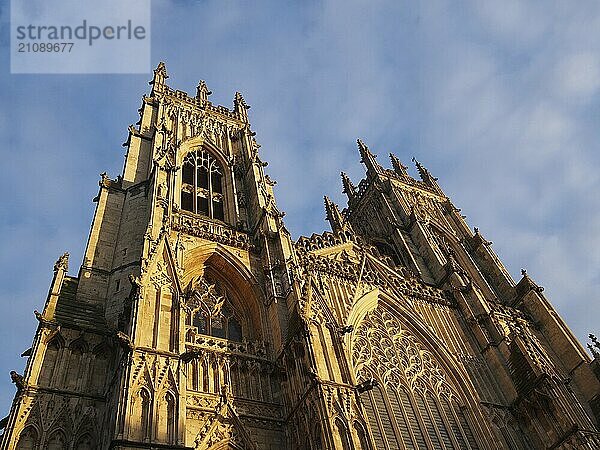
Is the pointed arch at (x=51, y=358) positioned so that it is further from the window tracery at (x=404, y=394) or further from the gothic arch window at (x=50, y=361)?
the window tracery at (x=404, y=394)

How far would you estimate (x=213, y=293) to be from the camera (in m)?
17.2

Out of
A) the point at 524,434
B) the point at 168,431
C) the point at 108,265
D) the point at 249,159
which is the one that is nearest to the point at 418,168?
the point at 249,159

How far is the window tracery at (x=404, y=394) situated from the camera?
49.7 feet

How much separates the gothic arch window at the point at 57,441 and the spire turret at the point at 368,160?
24.4 metres

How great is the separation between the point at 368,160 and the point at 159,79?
13526 mm

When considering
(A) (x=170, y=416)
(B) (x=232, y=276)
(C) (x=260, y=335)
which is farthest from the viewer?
(B) (x=232, y=276)

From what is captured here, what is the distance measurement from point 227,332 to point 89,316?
392cm

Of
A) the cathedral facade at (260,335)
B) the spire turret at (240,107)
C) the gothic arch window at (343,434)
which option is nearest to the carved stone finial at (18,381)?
the cathedral facade at (260,335)

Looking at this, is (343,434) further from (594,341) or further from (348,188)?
(348,188)

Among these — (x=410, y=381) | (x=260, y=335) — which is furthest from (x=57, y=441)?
(x=410, y=381)

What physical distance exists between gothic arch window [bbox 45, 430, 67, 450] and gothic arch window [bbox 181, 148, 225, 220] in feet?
35.9

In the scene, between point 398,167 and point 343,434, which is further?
point 398,167

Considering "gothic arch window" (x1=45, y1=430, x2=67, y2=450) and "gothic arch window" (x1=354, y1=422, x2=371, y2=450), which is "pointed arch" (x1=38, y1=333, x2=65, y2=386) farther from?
"gothic arch window" (x1=354, y1=422, x2=371, y2=450)

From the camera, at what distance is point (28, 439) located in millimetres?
10883
